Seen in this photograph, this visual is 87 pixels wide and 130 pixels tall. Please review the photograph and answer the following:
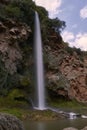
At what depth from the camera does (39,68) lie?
53938mm

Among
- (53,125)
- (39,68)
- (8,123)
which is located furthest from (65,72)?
(8,123)

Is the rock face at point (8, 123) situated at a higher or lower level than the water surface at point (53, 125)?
higher

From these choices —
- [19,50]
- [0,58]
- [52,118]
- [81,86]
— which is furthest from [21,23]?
[52,118]

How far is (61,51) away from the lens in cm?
6300

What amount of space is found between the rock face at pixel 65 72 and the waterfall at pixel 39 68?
123 centimetres

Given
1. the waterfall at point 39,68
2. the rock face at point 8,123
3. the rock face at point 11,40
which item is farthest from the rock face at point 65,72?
the rock face at point 8,123

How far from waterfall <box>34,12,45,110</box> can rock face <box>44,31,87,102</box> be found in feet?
4.04

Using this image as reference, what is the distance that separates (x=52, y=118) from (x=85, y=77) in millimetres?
25958

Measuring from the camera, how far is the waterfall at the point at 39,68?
5003 cm

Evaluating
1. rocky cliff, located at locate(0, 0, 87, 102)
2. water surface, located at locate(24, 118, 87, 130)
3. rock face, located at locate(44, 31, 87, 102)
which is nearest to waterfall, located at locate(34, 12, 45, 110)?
rocky cliff, located at locate(0, 0, 87, 102)

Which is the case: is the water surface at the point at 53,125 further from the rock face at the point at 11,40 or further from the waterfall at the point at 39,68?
the rock face at the point at 11,40

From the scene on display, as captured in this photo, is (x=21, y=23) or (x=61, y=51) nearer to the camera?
(x=21, y=23)

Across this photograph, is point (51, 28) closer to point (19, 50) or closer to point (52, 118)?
point (19, 50)

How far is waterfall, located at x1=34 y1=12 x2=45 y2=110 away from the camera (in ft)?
164
